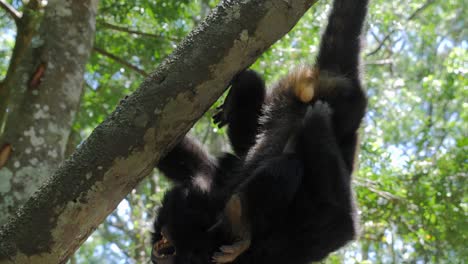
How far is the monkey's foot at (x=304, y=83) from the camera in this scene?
391 cm

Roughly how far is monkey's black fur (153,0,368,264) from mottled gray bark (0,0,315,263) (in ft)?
3.26

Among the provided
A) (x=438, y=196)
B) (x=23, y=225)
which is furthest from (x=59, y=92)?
(x=438, y=196)

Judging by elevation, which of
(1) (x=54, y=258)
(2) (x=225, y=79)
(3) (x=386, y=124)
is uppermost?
(2) (x=225, y=79)

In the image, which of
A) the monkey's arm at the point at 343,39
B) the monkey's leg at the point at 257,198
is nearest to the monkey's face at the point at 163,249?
the monkey's leg at the point at 257,198

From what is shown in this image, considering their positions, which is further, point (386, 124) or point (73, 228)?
point (386, 124)

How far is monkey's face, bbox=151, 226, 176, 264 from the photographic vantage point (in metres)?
3.66

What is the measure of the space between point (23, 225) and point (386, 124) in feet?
28.9

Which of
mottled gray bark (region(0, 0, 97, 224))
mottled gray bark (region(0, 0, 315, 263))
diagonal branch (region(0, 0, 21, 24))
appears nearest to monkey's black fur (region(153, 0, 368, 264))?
mottled gray bark (region(0, 0, 97, 224))

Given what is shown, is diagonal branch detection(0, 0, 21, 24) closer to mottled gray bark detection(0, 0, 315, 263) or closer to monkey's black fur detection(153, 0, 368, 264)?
monkey's black fur detection(153, 0, 368, 264)

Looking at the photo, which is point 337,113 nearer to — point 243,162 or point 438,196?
point 243,162

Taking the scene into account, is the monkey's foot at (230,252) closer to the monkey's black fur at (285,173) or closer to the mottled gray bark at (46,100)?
the monkey's black fur at (285,173)

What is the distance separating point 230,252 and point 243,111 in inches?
46.8

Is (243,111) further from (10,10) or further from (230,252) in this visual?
(10,10)

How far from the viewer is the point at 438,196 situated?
18.3 ft
